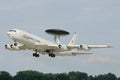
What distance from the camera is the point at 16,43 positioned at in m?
199

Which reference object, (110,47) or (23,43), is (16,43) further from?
(110,47)

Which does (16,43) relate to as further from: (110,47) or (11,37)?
Answer: (110,47)

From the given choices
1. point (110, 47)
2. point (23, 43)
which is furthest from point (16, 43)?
point (110, 47)

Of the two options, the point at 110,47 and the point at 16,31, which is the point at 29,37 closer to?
the point at 16,31

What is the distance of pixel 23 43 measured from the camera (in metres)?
200

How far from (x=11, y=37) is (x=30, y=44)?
5.50 m

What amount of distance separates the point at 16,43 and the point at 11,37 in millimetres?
2177

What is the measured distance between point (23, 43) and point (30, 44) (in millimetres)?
1915

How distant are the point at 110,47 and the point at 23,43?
23.7m

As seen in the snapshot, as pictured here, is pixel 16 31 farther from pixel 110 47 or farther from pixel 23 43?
pixel 110 47

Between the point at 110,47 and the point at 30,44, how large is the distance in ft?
71.6

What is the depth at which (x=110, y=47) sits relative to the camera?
195125 mm

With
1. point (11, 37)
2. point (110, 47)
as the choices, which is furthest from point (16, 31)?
point (110, 47)

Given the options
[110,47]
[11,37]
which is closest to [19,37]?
[11,37]
